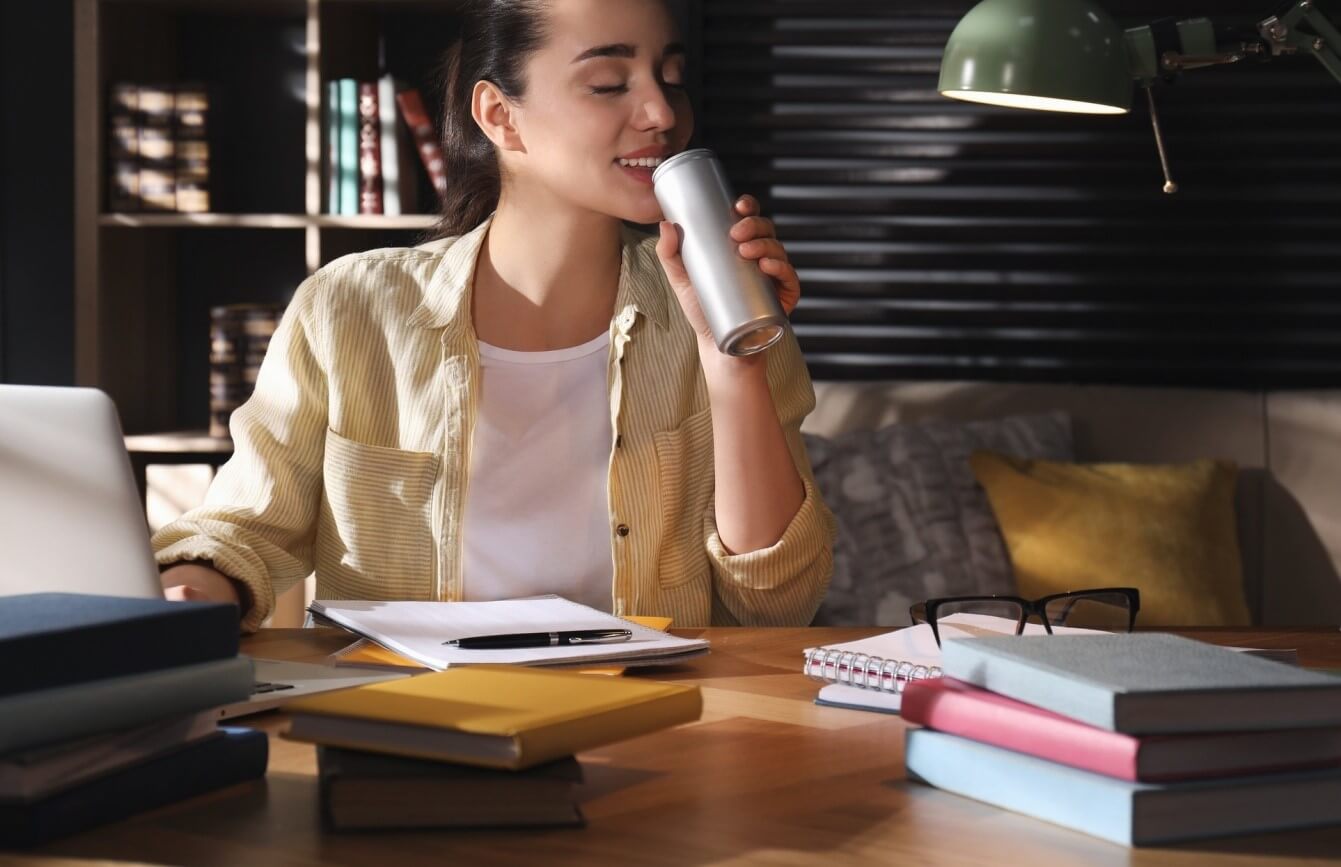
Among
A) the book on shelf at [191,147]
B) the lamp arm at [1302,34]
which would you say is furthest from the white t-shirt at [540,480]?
the book on shelf at [191,147]

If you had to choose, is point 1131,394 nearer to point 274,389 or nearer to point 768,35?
point 768,35

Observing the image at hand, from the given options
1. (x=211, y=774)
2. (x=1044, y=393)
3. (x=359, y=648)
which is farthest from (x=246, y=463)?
(x=1044, y=393)

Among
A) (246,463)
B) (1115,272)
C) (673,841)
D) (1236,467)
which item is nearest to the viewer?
(673,841)

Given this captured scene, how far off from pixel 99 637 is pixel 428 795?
0.58ft

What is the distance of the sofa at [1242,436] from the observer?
9.23 ft

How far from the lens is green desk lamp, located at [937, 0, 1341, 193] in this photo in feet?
4.96

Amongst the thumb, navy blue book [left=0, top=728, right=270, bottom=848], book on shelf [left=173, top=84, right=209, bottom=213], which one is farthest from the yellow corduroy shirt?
book on shelf [left=173, top=84, right=209, bottom=213]

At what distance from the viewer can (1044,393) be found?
9.85 feet

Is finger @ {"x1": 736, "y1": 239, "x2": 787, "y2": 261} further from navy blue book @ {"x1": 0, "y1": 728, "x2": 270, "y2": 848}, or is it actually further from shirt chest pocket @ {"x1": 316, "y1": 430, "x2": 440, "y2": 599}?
shirt chest pocket @ {"x1": 316, "y1": 430, "x2": 440, "y2": 599}

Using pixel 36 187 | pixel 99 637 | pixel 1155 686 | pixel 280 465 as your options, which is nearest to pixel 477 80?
pixel 280 465

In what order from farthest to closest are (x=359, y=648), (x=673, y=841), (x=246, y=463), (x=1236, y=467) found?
(x=1236, y=467) → (x=246, y=463) → (x=359, y=648) → (x=673, y=841)

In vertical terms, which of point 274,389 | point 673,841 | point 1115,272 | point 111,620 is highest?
point 1115,272

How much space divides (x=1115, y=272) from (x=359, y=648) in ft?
7.83

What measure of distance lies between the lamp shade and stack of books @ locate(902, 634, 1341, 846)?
0.85m
